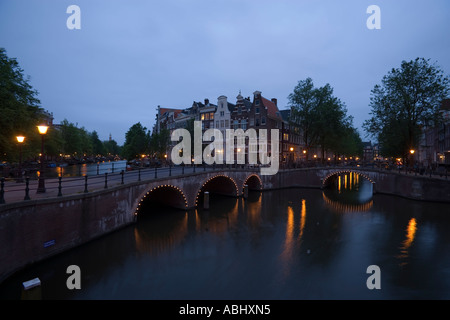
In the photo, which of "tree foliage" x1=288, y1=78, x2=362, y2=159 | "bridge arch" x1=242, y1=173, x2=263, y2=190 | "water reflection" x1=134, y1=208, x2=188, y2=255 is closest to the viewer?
"water reflection" x1=134, y1=208, x2=188, y2=255

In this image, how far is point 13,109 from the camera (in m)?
18.1

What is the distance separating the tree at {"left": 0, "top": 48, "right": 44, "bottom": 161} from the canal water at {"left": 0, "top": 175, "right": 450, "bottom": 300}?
11854 millimetres

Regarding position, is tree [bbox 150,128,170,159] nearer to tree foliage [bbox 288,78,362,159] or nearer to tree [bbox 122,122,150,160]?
tree [bbox 122,122,150,160]

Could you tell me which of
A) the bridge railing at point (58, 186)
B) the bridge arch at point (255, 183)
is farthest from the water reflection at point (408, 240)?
the bridge arch at point (255, 183)

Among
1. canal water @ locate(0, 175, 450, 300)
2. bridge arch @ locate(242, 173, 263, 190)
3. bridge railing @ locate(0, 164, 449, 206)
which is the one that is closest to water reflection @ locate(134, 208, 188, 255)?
canal water @ locate(0, 175, 450, 300)

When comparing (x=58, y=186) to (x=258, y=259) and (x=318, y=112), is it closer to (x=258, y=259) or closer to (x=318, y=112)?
(x=258, y=259)

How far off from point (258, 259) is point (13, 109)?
70.2 feet

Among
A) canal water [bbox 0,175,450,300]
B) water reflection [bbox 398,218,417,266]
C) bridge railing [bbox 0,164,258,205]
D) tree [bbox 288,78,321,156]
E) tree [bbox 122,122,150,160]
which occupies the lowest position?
water reflection [bbox 398,218,417,266]

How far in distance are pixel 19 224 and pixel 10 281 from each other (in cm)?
212

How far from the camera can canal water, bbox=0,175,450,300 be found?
9.46 m
